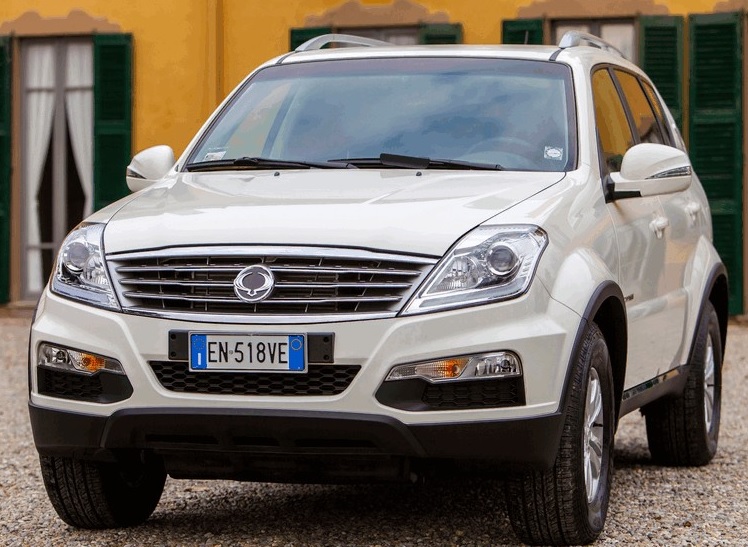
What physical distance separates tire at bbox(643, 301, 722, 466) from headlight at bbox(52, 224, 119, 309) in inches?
114

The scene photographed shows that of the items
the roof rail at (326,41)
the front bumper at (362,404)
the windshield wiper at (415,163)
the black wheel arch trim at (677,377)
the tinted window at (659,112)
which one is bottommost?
the black wheel arch trim at (677,377)

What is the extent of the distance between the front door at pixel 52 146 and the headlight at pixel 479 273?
1130 cm

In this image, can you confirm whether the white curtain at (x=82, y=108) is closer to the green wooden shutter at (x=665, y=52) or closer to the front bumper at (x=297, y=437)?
A: the green wooden shutter at (x=665, y=52)

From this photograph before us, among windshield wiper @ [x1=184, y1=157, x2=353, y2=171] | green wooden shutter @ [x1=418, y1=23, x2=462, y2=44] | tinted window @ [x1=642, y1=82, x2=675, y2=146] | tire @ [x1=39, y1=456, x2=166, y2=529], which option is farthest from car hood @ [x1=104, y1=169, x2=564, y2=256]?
green wooden shutter @ [x1=418, y1=23, x2=462, y2=44]

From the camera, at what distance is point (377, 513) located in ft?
18.0

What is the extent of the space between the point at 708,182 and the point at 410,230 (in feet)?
33.0

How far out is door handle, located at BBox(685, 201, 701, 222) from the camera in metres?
6.55

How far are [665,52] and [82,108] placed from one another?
570 centimetres

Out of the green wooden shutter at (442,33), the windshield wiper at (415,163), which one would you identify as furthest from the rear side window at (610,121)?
the green wooden shutter at (442,33)

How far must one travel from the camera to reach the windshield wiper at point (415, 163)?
17.1 ft

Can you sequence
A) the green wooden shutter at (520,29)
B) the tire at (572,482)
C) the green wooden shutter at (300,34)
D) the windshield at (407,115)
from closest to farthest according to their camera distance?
1. the tire at (572,482)
2. the windshield at (407,115)
3. the green wooden shutter at (520,29)
4. the green wooden shutter at (300,34)

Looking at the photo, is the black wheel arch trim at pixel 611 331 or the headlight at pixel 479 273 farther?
the black wheel arch trim at pixel 611 331

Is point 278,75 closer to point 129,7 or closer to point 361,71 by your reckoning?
point 361,71

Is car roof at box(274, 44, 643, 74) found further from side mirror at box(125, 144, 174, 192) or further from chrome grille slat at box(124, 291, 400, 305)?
chrome grille slat at box(124, 291, 400, 305)
